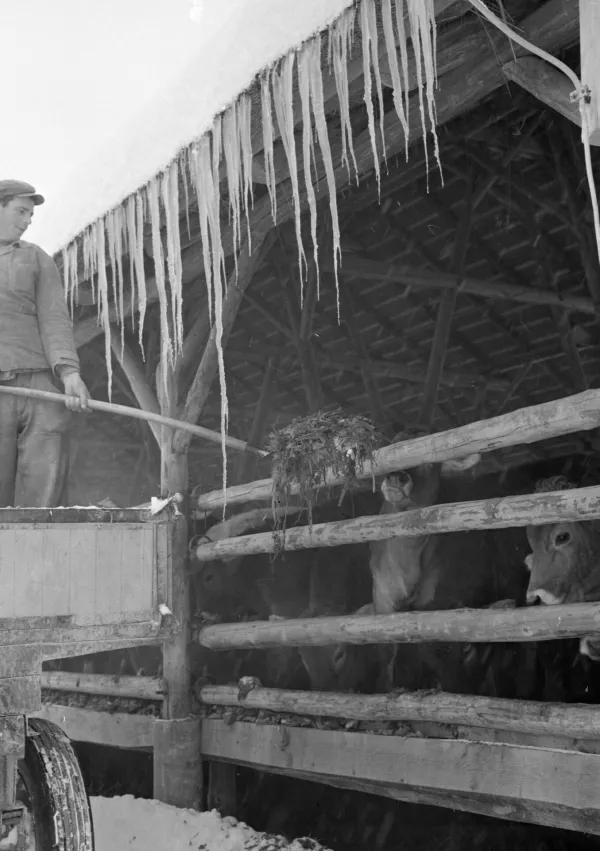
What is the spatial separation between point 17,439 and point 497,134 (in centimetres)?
434

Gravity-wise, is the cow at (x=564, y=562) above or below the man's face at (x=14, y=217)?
below

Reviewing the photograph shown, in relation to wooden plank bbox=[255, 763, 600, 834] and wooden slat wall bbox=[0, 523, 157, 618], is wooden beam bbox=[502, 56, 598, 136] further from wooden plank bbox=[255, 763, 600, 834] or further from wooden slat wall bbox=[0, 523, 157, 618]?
wooden plank bbox=[255, 763, 600, 834]

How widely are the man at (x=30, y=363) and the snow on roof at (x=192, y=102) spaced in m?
0.61

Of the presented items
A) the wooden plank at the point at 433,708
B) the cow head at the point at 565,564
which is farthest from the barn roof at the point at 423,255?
the wooden plank at the point at 433,708

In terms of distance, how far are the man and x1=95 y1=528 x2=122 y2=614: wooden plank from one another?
925 mm

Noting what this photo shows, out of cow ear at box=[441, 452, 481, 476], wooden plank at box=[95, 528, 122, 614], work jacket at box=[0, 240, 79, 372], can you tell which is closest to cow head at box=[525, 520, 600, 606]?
cow ear at box=[441, 452, 481, 476]

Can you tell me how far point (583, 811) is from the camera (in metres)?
3.94

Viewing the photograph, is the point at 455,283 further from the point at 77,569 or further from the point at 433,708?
the point at 77,569

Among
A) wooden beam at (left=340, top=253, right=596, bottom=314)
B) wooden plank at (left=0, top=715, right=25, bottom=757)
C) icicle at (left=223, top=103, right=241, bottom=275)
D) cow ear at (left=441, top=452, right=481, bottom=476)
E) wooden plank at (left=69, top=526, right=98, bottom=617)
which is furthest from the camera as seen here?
wooden beam at (left=340, top=253, right=596, bottom=314)

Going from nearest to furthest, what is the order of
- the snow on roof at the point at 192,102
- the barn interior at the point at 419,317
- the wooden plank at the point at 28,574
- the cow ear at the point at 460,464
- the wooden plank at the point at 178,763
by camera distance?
the wooden plank at the point at 28,574, the snow on roof at the point at 192,102, the cow ear at the point at 460,464, the barn interior at the point at 419,317, the wooden plank at the point at 178,763

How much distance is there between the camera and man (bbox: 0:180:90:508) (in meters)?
5.25

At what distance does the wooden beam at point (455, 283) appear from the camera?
822 cm

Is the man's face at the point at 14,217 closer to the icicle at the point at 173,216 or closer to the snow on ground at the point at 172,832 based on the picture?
the icicle at the point at 173,216

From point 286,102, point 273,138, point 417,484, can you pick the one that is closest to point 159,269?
point 273,138
